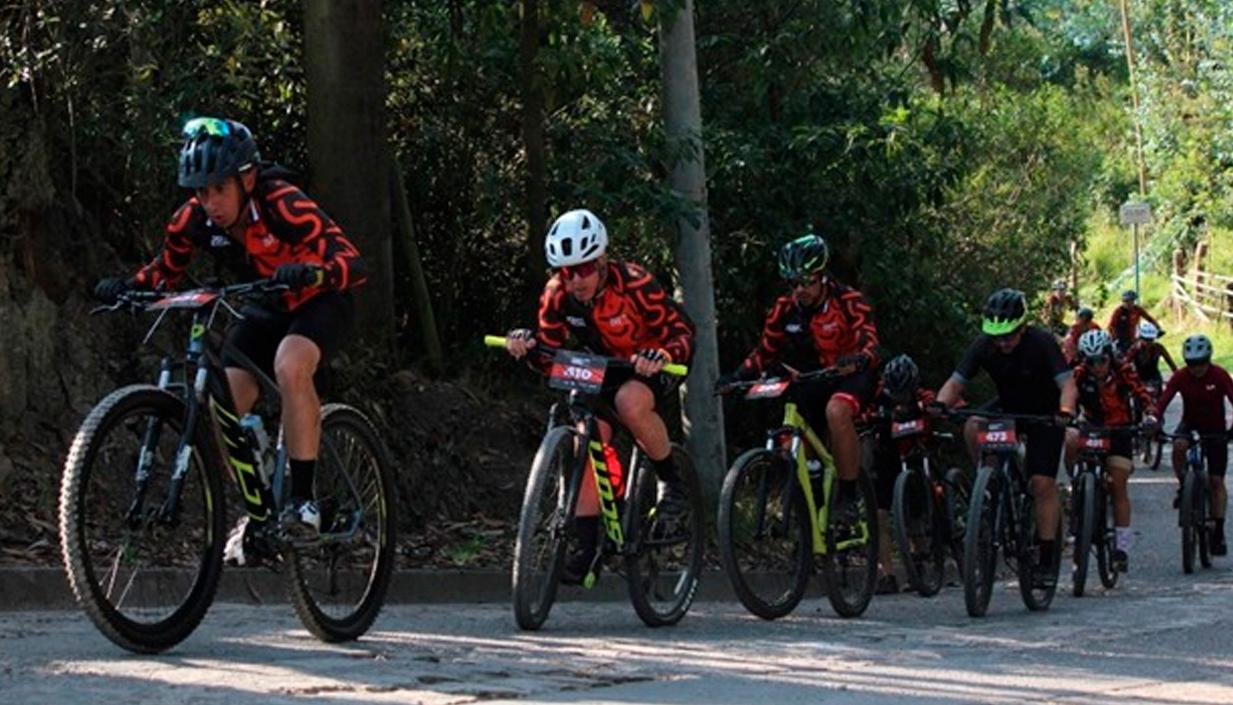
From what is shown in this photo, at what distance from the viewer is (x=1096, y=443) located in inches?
654

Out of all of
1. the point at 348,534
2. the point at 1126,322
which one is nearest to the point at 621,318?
the point at 348,534

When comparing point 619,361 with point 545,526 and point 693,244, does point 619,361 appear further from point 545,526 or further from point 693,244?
point 693,244

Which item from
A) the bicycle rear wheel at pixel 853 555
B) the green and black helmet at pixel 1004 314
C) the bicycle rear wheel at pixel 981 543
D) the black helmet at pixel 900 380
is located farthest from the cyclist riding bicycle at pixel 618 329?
the black helmet at pixel 900 380

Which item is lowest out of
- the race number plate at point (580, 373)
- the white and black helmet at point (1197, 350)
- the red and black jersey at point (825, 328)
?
the race number plate at point (580, 373)

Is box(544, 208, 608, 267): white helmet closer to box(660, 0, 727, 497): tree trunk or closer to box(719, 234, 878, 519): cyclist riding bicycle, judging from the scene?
box(719, 234, 878, 519): cyclist riding bicycle

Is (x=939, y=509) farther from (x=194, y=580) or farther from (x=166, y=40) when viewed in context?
(x=194, y=580)

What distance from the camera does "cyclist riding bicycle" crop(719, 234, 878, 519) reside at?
1393 cm

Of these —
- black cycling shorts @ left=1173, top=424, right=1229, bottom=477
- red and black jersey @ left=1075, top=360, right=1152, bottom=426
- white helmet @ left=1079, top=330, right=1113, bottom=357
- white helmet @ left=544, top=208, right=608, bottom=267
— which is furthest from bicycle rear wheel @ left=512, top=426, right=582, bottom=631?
black cycling shorts @ left=1173, top=424, right=1229, bottom=477

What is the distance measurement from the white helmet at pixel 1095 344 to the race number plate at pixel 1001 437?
4.29 meters

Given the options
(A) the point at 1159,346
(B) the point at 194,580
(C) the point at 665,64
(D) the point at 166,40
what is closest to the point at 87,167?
(D) the point at 166,40

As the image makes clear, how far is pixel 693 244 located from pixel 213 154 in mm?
8345

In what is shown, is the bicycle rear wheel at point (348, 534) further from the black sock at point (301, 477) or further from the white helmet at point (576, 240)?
the white helmet at point (576, 240)

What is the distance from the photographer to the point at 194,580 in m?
8.72

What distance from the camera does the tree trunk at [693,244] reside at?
16594mm
